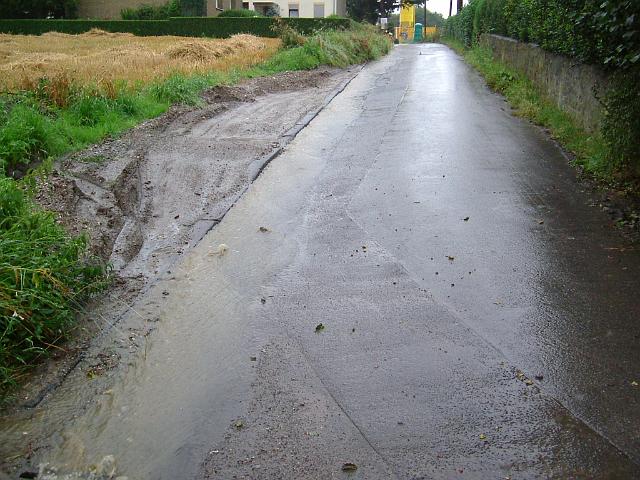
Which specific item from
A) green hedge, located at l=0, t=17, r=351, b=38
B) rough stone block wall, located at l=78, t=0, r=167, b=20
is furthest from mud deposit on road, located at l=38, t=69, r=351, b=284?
rough stone block wall, located at l=78, t=0, r=167, b=20

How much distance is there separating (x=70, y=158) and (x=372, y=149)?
440cm

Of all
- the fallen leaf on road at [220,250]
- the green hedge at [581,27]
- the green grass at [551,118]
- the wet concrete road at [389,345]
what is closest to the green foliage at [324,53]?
the green grass at [551,118]

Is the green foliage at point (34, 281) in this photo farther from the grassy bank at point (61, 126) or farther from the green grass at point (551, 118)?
the green grass at point (551, 118)

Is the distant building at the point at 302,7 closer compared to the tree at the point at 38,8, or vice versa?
the tree at the point at 38,8

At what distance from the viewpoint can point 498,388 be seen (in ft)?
13.1

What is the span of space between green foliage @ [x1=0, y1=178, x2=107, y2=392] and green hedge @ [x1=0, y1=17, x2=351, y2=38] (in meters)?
37.1


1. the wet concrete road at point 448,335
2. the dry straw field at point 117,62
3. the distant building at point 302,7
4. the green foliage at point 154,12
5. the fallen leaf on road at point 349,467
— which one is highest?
the distant building at point 302,7

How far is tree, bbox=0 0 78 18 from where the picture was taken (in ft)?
144

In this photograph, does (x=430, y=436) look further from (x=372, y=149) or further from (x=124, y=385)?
(x=372, y=149)

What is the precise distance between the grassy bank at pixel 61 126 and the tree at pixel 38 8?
2471cm

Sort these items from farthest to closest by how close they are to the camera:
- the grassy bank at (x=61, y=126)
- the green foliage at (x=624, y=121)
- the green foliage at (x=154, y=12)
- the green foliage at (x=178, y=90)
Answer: the green foliage at (x=154, y=12) < the green foliage at (x=178, y=90) < the green foliage at (x=624, y=121) < the grassy bank at (x=61, y=126)

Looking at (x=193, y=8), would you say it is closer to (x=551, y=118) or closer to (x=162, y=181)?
(x=551, y=118)

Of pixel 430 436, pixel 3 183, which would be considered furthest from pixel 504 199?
pixel 3 183

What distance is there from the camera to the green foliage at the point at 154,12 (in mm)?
46469
